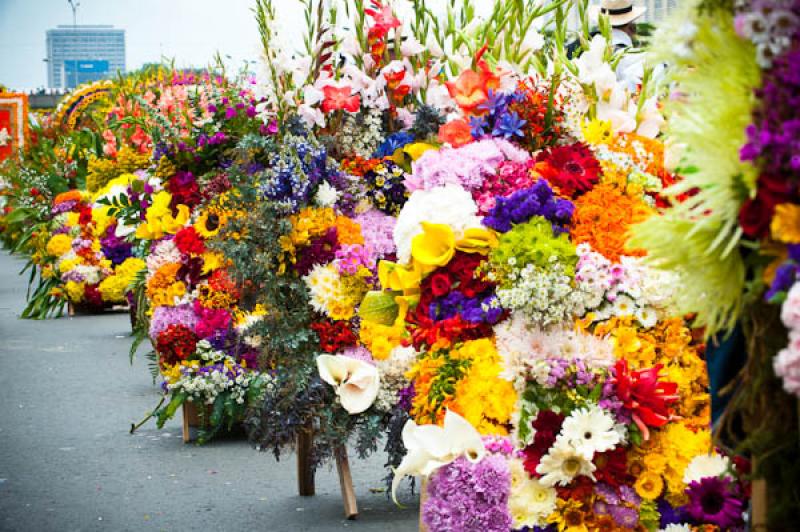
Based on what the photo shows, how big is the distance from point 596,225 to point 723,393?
6.32 feet

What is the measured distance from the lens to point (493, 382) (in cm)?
406

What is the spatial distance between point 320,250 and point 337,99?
758 millimetres

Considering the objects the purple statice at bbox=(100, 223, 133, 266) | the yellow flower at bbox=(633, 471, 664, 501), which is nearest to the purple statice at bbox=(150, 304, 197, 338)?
the yellow flower at bbox=(633, 471, 664, 501)

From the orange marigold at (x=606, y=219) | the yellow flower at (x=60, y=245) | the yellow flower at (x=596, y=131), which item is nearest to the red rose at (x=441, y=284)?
the orange marigold at (x=606, y=219)

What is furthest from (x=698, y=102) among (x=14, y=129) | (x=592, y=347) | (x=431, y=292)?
(x=14, y=129)

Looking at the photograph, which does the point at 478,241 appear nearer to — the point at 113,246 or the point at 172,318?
the point at 172,318

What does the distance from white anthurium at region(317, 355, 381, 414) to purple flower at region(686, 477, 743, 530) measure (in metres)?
2.31

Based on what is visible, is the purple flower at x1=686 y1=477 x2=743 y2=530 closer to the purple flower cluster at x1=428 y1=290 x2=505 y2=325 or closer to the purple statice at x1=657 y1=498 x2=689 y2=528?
the purple statice at x1=657 y1=498 x2=689 y2=528

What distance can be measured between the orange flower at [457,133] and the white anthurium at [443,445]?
1487 millimetres

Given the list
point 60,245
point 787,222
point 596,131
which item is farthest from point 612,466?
point 60,245

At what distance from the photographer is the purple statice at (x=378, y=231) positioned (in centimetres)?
577

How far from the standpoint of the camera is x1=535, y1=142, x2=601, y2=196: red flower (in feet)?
14.6

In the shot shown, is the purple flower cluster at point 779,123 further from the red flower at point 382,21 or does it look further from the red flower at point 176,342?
the red flower at point 176,342

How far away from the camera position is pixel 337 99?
5871 mm
